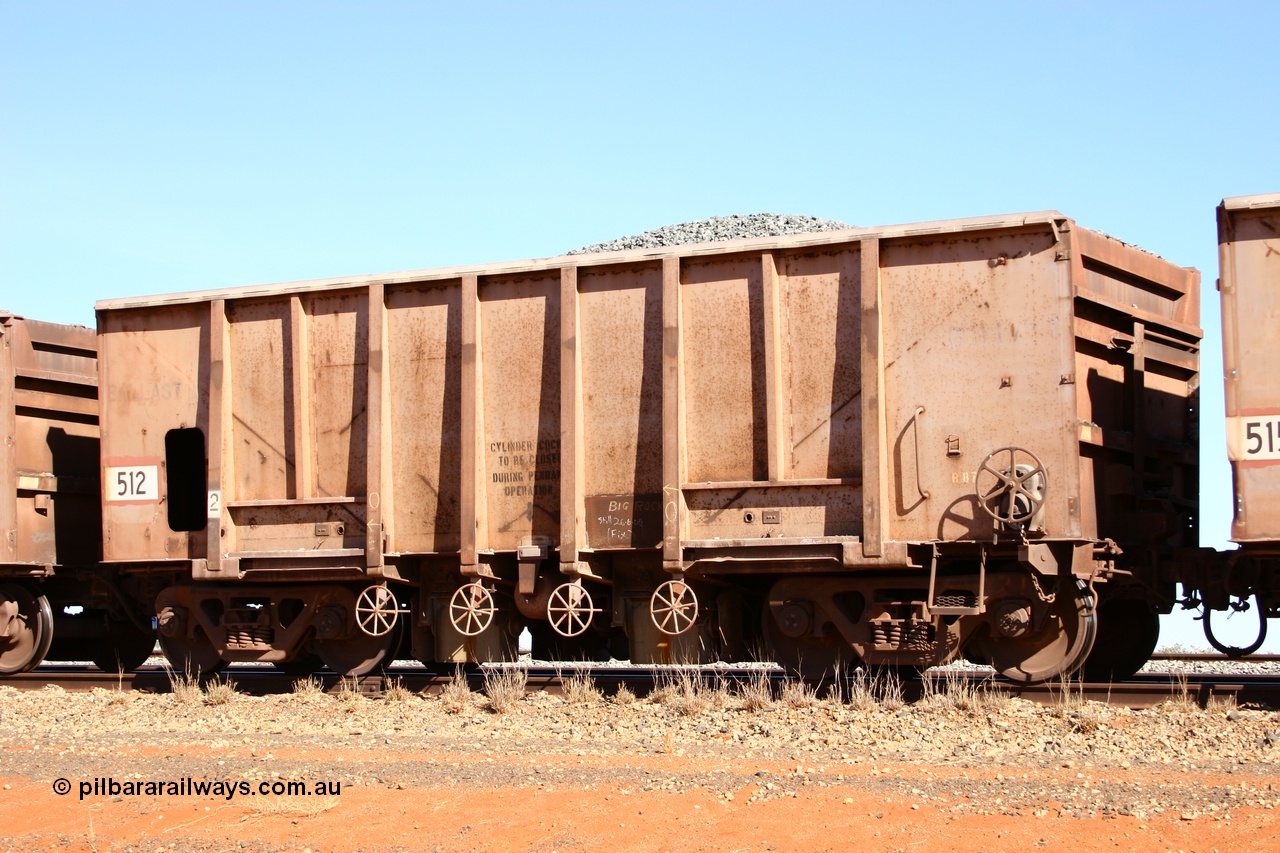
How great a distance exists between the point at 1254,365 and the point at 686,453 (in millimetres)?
4200

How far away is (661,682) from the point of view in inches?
440

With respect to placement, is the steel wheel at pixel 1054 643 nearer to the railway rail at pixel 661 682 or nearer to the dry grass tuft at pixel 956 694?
the railway rail at pixel 661 682

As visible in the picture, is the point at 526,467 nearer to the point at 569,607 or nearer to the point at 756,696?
the point at 569,607

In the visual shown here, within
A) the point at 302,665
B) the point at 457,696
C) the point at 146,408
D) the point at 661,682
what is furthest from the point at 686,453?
the point at 146,408

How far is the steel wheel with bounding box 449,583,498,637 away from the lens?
11.1 m

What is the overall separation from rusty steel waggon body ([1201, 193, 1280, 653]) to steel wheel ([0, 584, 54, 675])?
11227mm

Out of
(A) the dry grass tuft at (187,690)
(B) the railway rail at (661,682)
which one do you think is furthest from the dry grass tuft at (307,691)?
(A) the dry grass tuft at (187,690)

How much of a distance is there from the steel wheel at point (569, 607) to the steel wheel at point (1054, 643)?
3.17 metres

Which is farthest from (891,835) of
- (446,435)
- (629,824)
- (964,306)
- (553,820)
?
(446,435)

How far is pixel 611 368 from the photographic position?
10992 mm

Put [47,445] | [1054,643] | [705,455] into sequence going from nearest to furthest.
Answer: [1054,643]
[705,455]
[47,445]

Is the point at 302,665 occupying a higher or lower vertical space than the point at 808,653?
lower

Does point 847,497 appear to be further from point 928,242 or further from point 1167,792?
point 1167,792

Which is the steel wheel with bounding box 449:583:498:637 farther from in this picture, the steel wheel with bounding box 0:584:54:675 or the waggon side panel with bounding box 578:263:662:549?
the steel wheel with bounding box 0:584:54:675
